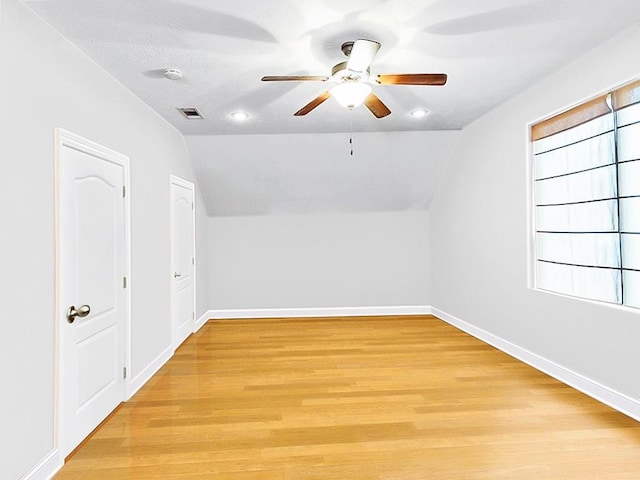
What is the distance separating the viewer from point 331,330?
18.0 feet

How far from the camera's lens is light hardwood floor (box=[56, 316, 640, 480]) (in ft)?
7.28

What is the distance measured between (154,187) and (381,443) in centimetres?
298

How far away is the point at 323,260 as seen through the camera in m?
6.42

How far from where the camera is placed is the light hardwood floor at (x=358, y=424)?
222 cm

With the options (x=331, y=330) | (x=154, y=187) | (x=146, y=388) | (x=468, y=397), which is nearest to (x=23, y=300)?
(x=146, y=388)

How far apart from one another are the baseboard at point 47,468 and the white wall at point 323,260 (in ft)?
13.4

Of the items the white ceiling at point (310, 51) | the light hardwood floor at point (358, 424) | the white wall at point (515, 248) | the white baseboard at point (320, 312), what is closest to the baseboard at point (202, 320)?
the white baseboard at point (320, 312)

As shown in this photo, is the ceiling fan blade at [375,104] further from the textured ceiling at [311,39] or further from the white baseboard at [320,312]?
the white baseboard at [320,312]

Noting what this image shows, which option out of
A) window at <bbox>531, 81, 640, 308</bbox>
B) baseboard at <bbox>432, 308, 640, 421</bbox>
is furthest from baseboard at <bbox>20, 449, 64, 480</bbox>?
window at <bbox>531, 81, 640, 308</bbox>

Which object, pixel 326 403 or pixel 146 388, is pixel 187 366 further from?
pixel 326 403

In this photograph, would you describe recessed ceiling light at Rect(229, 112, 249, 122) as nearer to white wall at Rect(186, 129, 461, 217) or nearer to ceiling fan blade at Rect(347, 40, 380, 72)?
white wall at Rect(186, 129, 461, 217)

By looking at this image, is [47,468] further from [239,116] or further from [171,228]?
[239,116]

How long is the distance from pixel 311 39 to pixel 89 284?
2.18 m

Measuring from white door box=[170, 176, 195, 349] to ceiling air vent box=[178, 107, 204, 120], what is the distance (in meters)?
0.69
